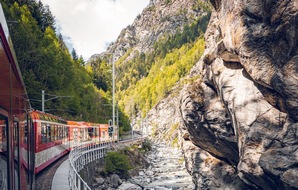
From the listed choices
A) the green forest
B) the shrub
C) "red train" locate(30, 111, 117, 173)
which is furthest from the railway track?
the shrub

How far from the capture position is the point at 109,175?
29.4 m

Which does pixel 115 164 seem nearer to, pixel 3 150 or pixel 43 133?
pixel 43 133

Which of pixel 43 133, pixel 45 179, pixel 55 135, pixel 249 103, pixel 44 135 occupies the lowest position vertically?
pixel 45 179

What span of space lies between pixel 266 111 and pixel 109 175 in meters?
18.2

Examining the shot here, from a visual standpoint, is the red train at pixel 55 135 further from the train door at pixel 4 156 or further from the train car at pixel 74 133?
the train door at pixel 4 156

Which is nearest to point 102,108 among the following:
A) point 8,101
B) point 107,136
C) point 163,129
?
point 107,136

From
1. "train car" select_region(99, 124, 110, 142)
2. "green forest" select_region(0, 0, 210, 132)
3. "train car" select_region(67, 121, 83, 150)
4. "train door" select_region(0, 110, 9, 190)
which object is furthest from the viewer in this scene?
"train car" select_region(99, 124, 110, 142)

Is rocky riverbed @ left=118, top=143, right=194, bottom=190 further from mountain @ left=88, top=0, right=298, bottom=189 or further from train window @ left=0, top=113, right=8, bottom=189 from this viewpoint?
train window @ left=0, top=113, right=8, bottom=189

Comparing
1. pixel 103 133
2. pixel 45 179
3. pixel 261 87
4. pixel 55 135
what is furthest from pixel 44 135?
pixel 103 133

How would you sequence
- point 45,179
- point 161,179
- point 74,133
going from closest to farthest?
1. point 45,179
2. point 74,133
3. point 161,179

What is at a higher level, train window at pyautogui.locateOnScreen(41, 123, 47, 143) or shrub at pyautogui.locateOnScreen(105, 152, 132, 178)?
train window at pyautogui.locateOnScreen(41, 123, 47, 143)

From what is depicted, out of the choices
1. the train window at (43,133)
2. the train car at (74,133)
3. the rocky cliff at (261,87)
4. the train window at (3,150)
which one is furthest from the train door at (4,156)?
the train car at (74,133)

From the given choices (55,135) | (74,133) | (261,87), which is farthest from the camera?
(74,133)

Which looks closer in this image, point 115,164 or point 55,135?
point 55,135
